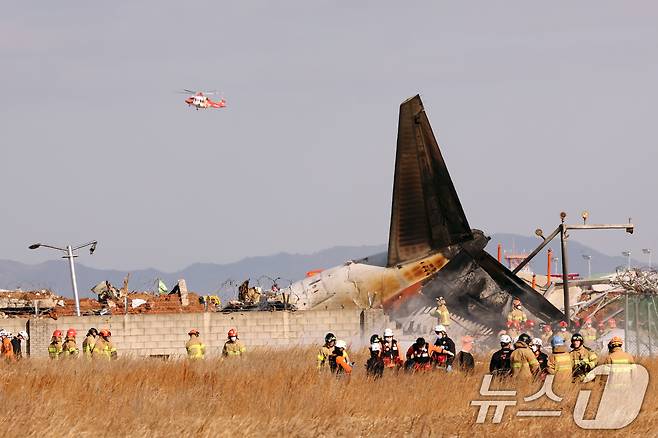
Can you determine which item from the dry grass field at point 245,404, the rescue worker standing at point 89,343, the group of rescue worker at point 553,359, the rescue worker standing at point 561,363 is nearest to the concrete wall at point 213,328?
the rescue worker standing at point 89,343

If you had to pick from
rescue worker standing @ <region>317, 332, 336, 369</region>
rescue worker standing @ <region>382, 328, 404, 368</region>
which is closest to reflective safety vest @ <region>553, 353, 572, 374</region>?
rescue worker standing @ <region>382, 328, 404, 368</region>

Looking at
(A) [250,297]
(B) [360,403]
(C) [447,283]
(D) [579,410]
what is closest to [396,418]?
(B) [360,403]

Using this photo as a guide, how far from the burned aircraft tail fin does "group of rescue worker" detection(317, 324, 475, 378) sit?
15744mm

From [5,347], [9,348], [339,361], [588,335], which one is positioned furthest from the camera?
[588,335]

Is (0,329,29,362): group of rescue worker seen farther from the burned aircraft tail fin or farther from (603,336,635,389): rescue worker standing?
the burned aircraft tail fin

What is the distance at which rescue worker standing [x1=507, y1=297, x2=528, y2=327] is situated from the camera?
4850cm

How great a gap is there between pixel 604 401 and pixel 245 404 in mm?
7382

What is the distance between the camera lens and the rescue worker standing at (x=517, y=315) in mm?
48500

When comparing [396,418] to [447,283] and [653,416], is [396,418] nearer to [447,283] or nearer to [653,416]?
[653,416]

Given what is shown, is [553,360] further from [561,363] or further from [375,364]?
[375,364]

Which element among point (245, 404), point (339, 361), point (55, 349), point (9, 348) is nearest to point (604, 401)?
point (339, 361)

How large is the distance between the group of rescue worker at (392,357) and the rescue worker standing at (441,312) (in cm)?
1515

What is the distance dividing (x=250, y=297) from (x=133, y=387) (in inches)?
1157

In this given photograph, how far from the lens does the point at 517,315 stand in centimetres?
4856
